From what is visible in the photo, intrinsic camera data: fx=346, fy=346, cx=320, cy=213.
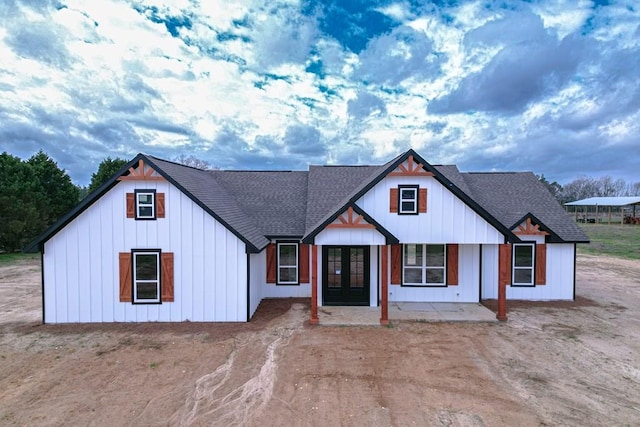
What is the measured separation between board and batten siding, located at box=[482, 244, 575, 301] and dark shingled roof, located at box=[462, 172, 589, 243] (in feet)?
2.28

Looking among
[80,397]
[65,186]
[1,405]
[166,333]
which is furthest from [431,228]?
[65,186]

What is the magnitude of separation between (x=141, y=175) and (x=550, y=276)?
1577cm

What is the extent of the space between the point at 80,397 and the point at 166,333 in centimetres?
348

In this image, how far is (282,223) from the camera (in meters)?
14.5

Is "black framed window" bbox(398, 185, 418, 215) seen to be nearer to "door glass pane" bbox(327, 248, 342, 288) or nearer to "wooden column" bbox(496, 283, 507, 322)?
"door glass pane" bbox(327, 248, 342, 288)

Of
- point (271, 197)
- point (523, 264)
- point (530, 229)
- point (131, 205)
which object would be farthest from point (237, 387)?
point (530, 229)

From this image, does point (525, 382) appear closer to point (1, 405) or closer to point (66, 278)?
point (1, 405)

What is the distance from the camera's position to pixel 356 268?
1297 centimetres

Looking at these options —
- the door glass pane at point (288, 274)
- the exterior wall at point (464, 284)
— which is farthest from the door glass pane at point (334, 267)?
the exterior wall at point (464, 284)

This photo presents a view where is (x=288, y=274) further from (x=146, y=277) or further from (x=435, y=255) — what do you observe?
(x=435, y=255)

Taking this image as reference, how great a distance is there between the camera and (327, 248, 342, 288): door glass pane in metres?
12.9

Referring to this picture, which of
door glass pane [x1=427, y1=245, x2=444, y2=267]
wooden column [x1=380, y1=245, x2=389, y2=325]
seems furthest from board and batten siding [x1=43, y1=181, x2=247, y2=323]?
door glass pane [x1=427, y1=245, x2=444, y2=267]

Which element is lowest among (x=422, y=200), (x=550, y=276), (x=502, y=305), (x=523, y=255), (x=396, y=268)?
(x=502, y=305)

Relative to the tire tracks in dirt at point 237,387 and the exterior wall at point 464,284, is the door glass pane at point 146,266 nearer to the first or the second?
the tire tracks in dirt at point 237,387
